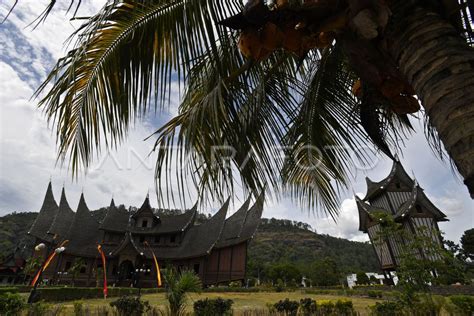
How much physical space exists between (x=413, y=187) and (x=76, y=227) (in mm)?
23907

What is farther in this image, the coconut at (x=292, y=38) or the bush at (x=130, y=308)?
the bush at (x=130, y=308)

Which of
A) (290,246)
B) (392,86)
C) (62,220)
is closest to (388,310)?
(392,86)

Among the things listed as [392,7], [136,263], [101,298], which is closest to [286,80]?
[392,7]

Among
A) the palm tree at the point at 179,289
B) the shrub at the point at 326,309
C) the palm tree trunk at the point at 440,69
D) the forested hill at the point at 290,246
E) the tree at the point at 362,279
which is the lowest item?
the shrub at the point at 326,309

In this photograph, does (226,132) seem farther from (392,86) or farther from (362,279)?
(362,279)

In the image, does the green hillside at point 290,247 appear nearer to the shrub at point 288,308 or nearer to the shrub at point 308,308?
the shrub at point 308,308

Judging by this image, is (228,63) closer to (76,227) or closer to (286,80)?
(286,80)

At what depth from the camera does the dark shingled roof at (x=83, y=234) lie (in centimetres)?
2067

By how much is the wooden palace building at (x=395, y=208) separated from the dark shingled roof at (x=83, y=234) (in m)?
18.6

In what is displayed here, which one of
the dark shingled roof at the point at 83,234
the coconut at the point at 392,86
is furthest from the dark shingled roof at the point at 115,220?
the coconut at the point at 392,86

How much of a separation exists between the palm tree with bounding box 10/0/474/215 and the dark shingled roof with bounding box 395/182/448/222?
48.9ft

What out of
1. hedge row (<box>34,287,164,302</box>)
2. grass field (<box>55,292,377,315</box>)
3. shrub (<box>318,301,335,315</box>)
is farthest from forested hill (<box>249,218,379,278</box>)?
shrub (<box>318,301,335,315</box>)

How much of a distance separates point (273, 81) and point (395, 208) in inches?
672

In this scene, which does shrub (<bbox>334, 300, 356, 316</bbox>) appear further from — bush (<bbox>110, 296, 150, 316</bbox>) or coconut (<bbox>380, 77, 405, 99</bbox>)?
coconut (<bbox>380, 77, 405, 99</bbox>)
